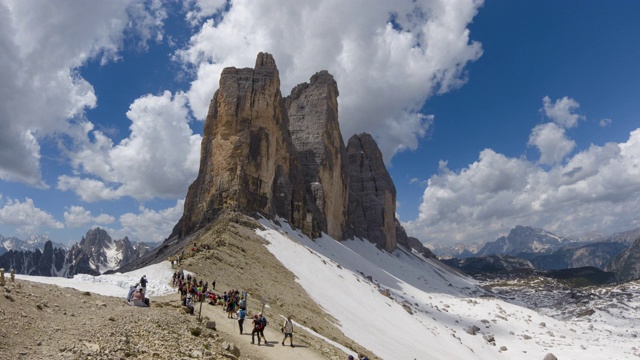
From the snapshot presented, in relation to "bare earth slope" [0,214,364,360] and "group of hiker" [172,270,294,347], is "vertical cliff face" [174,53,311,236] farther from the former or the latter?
"group of hiker" [172,270,294,347]

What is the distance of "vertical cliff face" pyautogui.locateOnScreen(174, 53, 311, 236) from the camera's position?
2122 inches

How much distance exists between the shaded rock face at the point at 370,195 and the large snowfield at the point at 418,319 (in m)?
46.2

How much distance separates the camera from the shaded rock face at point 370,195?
383ft

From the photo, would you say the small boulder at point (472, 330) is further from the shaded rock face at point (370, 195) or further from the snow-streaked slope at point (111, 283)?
the shaded rock face at point (370, 195)

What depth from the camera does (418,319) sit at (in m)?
45.5

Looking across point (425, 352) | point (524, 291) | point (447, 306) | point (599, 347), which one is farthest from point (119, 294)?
point (524, 291)

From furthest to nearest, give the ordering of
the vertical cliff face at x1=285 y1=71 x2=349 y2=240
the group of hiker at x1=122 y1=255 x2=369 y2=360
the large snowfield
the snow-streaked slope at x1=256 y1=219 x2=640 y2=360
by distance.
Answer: the vertical cliff face at x1=285 y1=71 x2=349 y2=240 → the snow-streaked slope at x1=256 y1=219 x2=640 y2=360 → the large snowfield → the group of hiker at x1=122 y1=255 x2=369 y2=360

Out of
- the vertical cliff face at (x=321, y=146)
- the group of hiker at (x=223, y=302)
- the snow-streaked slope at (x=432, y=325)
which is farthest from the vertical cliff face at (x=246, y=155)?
the group of hiker at (x=223, y=302)

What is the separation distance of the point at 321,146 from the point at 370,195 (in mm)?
42186

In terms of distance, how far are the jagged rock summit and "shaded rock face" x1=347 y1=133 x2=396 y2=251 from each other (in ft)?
43.8

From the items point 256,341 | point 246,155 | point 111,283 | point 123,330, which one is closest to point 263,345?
point 256,341

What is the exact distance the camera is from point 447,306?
64500 millimetres

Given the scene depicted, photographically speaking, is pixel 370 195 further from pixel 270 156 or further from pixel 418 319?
pixel 418 319

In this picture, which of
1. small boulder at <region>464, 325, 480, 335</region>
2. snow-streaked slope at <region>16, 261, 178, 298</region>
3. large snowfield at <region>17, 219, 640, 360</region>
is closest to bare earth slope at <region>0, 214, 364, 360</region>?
snow-streaked slope at <region>16, 261, 178, 298</region>
